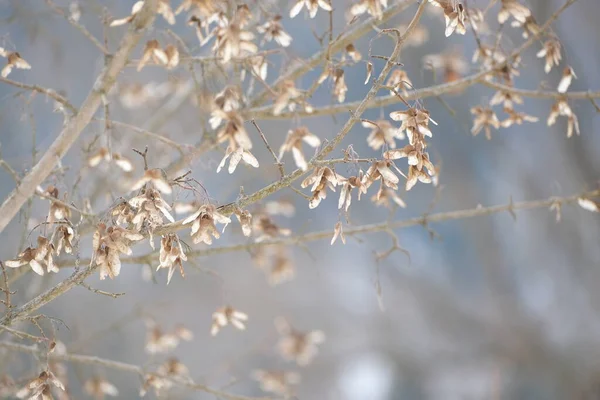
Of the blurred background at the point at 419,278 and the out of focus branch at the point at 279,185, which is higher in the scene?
the blurred background at the point at 419,278

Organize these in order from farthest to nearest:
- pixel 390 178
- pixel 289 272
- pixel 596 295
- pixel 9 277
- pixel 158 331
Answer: pixel 596 295
pixel 289 272
pixel 158 331
pixel 9 277
pixel 390 178

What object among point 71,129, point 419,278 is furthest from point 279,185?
point 419,278

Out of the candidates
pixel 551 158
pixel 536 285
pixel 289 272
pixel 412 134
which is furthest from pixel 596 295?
pixel 412 134

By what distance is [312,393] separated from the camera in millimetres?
4004

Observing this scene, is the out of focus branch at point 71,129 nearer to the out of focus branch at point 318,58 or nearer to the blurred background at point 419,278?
the out of focus branch at point 318,58

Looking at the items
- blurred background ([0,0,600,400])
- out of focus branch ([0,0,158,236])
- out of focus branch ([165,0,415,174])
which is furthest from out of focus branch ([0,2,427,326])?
blurred background ([0,0,600,400])

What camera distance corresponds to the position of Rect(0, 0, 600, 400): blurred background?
135 inches

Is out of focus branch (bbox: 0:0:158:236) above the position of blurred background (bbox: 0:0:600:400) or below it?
below

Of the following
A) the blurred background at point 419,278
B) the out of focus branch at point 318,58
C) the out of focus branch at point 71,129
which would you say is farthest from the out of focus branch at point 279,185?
the blurred background at point 419,278

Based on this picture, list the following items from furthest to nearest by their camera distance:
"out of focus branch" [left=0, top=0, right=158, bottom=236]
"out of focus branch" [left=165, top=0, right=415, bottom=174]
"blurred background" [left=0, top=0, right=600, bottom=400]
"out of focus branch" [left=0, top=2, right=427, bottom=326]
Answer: "blurred background" [left=0, top=0, right=600, bottom=400] → "out of focus branch" [left=165, top=0, right=415, bottom=174] → "out of focus branch" [left=0, top=0, right=158, bottom=236] → "out of focus branch" [left=0, top=2, right=427, bottom=326]

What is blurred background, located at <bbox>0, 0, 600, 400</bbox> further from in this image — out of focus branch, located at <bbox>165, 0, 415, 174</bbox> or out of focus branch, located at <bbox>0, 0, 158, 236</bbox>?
out of focus branch, located at <bbox>0, 0, 158, 236</bbox>

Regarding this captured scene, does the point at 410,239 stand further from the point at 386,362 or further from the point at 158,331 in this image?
the point at 158,331

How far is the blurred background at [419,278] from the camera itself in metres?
3.44

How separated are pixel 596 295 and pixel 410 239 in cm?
108
